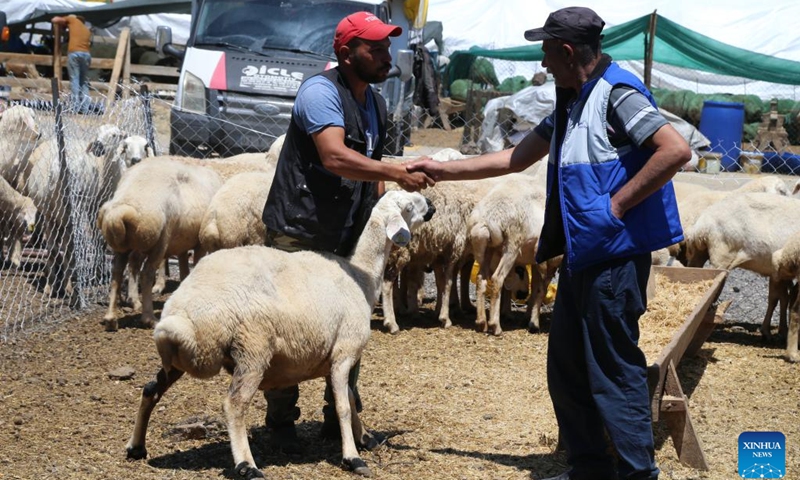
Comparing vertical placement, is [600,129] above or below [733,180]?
above

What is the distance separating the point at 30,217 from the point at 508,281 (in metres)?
4.99

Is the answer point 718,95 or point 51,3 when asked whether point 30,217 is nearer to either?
point 51,3

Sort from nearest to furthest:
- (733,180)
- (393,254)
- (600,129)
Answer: (600,129), (393,254), (733,180)

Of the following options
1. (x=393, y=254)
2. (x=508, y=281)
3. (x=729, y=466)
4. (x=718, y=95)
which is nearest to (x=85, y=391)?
(x=393, y=254)

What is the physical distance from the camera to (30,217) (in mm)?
9891

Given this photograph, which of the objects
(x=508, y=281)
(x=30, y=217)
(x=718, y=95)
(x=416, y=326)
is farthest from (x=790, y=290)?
(x=718, y=95)

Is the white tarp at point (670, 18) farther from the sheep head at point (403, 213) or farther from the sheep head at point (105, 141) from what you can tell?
the sheep head at point (403, 213)

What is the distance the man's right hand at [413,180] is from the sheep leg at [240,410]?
1241 mm

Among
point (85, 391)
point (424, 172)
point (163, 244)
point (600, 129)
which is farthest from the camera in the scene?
point (163, 244)

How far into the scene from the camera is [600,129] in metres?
4.11

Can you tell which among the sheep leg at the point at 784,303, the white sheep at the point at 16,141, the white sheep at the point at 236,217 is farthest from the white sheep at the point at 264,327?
the white sheep at the point at 16,141

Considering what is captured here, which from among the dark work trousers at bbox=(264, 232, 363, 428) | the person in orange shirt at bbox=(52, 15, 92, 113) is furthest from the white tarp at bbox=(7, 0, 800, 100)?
the dark work trousers at bbox=(264, 232, 363, 428)

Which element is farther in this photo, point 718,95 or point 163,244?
point 718,95

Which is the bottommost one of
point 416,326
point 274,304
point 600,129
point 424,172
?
point 416,326
